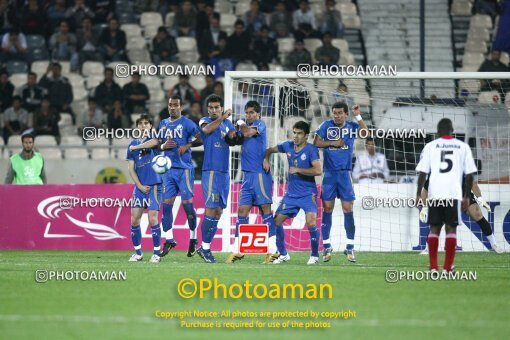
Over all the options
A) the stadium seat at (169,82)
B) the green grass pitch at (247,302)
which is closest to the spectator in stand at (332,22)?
the stadium seat at (169,82)

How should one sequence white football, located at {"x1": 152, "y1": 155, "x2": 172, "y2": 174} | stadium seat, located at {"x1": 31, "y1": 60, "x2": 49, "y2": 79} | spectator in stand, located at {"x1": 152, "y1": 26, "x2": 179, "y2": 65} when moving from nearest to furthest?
white football, located at {"x1": 152, "y1": 155, "x2": 172, "y2": 174} → spectator in stand, located at {"x1": 152, "y1": 26, "x2": 179, "y2": 65} → stadium seat, located at {"x1": 31, "y1": 60, "x2": 49, "y2": 79}

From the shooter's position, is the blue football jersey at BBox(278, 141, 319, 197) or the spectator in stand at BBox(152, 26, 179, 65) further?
the spectator in stand at BBox(152, 26, 179, 65)

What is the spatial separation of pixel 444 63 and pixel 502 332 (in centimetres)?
1884

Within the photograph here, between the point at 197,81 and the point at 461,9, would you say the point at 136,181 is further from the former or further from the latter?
the point at 461,9

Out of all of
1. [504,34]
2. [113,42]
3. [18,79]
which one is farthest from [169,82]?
[504,34]

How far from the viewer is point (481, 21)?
88.7 ft

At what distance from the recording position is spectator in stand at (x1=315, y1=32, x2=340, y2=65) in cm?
2398

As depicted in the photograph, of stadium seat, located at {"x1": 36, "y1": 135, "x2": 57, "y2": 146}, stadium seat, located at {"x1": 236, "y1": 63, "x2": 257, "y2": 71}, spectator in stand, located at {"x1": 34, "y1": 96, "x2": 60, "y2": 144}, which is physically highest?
stadium seat, located at {"x1": 236, "y1": 63, "x2": 257, "y2": 71}

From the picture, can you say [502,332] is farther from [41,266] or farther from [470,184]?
[41,266]

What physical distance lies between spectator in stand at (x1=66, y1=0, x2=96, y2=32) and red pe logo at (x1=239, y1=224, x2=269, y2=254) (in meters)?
13.5

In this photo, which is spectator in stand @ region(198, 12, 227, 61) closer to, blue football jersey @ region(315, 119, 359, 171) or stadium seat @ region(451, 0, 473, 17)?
stadium seat @ region(451, 0, 473, 17)

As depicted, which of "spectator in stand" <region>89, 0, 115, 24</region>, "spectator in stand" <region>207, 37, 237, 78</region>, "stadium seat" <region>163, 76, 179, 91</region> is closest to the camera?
"spectator in stand" <region>207, 37, 237, 78</region>

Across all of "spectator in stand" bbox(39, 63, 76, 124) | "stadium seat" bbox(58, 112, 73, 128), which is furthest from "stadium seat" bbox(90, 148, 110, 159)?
"spectator in stand" bbox(39, 63, 76, 124)

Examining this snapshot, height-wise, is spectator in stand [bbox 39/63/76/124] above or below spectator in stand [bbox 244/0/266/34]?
below
